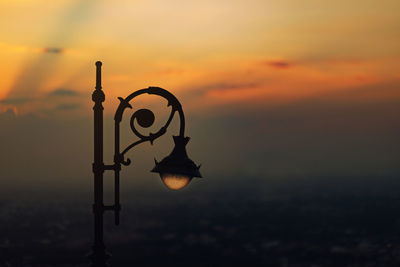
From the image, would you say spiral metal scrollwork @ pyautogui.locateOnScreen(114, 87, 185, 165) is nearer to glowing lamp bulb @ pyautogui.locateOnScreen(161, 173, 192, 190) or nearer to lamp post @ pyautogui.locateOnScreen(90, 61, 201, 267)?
lamp post @ pyautogui.locateOnScreen(90, 61, 201, 267)

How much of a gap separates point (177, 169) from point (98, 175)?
1064 mm

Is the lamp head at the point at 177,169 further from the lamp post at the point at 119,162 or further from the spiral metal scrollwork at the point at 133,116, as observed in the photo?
the spiral metal scrollwork at the point at 133,116

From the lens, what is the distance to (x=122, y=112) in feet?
22.7

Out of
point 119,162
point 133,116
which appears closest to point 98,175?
point 119,162

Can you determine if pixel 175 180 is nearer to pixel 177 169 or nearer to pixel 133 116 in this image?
pixel 177 169

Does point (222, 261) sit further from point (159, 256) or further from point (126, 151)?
point (126, 151)

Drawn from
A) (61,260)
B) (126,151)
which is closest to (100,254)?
(126,151)

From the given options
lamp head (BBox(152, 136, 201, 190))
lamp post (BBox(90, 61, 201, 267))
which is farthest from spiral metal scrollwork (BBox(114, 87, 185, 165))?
lamp head (BBox(152, 136, 201, 190))

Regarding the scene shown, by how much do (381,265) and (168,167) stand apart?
195205mm

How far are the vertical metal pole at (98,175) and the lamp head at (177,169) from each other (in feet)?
2.55

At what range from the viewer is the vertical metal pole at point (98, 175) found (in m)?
6.83

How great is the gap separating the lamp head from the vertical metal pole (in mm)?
776

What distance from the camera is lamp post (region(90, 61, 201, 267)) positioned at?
686cm

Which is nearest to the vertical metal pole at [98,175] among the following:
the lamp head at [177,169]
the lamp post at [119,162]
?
the lamp post at [119,162]
